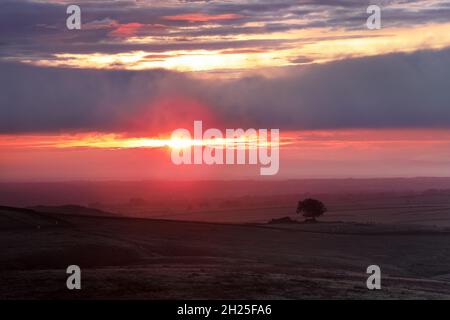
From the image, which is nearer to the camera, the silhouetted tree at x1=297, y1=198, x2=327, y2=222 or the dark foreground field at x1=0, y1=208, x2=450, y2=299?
the dark foreground field at x1=0, y1=208, x2=450, y2=299

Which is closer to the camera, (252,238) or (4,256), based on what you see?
(4,256)

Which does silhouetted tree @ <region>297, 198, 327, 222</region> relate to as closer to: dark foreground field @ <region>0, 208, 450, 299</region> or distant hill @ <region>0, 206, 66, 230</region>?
dark foreground field @ <region>0, 208, 450, 299</region>

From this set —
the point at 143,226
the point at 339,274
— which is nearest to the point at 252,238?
the point at 143,226

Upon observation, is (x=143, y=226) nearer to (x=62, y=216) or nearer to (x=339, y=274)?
(x=62, y=216)

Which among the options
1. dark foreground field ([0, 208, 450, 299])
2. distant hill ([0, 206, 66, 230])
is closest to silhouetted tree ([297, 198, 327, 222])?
dark foreground field ([0, 208, 450, 299])

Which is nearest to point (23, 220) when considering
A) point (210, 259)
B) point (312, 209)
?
point (210, 259)

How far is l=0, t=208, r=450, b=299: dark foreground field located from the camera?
26.5m

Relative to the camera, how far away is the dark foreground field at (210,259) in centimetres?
2652

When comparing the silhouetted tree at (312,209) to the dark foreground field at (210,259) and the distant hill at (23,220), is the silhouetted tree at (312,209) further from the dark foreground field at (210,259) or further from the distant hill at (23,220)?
the distant hill at (23,220)

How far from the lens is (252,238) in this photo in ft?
173

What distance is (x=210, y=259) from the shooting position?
124 feet

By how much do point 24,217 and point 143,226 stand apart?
8.14 metres
